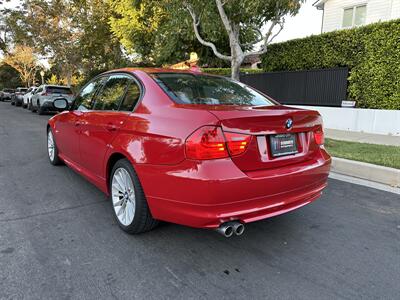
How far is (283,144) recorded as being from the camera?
2.80 m

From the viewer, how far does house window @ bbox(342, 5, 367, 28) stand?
16188mm

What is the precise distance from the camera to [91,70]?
1048 inches

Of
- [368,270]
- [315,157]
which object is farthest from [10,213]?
[368,270]

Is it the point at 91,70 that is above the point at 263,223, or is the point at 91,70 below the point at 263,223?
above

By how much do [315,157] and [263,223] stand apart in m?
0.91

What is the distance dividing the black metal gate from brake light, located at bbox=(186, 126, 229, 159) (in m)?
9.71

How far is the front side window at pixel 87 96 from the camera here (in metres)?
4.19

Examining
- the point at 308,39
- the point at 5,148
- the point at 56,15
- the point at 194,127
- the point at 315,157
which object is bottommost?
the point at 5,148

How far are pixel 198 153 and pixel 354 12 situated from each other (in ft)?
57.3

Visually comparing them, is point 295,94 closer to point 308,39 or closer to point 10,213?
point 308,39

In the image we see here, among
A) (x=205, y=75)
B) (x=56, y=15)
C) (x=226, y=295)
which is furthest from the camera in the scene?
(x=56, y=15)

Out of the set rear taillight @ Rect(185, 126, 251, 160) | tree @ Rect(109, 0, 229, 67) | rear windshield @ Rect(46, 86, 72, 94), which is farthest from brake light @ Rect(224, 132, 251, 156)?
rear windshield @ Rect(46, 86, 72, 94)

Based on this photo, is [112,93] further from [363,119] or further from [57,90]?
[57,90]

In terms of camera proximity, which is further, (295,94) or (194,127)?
(295,94)
